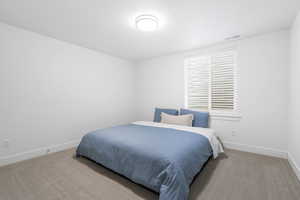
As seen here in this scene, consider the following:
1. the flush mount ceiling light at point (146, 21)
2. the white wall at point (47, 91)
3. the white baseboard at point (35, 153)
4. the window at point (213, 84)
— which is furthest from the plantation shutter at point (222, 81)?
the white baseboard at point (35, 153)

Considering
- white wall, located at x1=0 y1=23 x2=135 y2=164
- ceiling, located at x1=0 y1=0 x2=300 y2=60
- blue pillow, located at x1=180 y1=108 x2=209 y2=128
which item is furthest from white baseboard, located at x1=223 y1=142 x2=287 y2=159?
white wall, located at x1=0 y1=23 x2=135 y2=164

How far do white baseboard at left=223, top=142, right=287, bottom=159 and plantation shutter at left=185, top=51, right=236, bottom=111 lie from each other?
772mm

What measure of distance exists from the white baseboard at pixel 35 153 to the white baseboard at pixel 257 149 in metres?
3.49

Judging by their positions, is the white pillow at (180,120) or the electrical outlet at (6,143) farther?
the white pillow at (180,120)

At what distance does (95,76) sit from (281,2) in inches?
142

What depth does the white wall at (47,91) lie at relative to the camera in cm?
218

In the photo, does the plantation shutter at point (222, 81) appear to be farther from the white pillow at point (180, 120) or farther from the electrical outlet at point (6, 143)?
the electrical outlet at point (6, 143)

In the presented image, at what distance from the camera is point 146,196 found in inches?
59.2

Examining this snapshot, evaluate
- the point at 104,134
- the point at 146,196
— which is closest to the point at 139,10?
the point at 104,134

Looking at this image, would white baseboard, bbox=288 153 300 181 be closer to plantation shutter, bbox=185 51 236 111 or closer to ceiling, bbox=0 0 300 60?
plantation shutter, bbox=185 51 236 111

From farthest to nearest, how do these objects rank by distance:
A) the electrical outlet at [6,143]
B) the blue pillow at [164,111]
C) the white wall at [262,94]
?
1. the blue pillow at [164,111]
2. the white wall at [262,94]
3. the electrical outlet at [6,143]

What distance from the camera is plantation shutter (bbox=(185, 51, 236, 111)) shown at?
2.89 meters

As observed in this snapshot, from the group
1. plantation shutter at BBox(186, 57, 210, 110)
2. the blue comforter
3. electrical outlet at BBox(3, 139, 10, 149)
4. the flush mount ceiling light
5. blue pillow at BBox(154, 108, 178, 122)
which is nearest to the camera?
the blue comforter

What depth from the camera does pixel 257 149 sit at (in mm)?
2561
